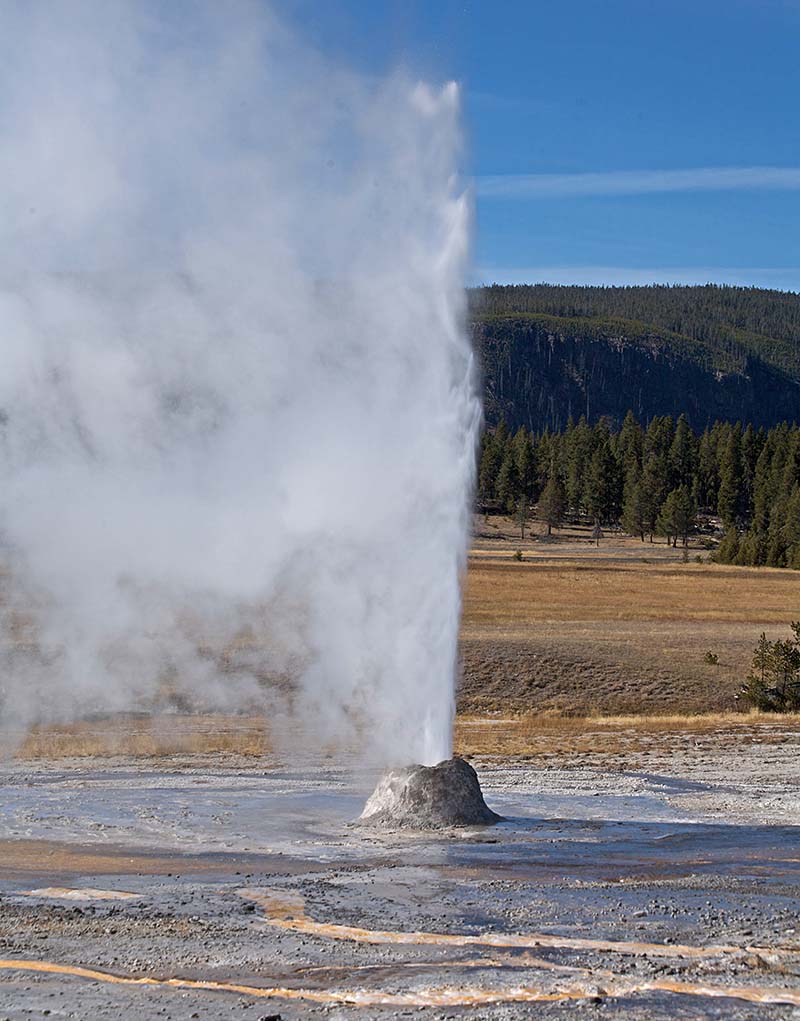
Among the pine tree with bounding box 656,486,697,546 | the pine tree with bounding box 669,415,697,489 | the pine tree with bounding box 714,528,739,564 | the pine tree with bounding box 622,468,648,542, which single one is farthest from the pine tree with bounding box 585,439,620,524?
the pine tree with bounding box 714,528,739,564

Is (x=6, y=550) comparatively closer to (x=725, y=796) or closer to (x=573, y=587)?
(x=725, y=796)

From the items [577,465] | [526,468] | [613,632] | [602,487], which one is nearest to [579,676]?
[613,632]

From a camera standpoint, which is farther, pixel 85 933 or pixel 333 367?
pixel 333 367

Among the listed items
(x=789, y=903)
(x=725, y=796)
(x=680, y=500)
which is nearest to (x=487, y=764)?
(x=725, y=796)

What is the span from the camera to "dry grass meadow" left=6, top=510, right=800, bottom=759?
2994 cm

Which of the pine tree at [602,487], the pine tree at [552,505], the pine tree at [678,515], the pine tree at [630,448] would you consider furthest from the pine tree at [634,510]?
the pine tree at [552,505]

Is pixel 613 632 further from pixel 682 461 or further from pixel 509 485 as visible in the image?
pixel 682 461

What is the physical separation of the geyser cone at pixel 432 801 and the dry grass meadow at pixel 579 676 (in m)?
9.64

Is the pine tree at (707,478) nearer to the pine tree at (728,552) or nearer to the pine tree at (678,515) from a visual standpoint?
the pine tree at (678,515)

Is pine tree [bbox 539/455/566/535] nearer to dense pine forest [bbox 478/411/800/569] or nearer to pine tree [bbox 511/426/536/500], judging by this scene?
dense pine forest [bbox 478/411/800/569]

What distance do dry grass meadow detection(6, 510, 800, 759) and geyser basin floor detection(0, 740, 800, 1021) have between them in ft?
29.7

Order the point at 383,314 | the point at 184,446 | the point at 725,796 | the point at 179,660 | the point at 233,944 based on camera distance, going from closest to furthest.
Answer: the point at 233,944, the point at 725,796, the point at 383,314, the point at 184,446, the point at 179,660

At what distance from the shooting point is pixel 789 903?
12.1 m

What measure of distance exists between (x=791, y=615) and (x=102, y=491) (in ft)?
130
